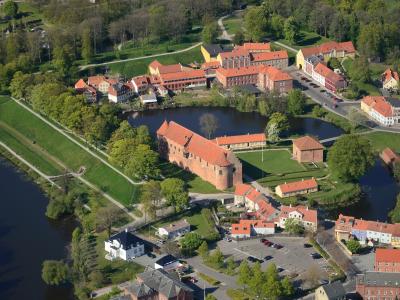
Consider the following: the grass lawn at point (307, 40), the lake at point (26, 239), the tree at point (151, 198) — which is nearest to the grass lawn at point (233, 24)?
the grass lawn at point (307, 40)

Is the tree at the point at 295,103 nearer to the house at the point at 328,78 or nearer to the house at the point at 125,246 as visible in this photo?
the house at the point at 328,78

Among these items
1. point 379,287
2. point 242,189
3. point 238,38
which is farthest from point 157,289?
point 238,38

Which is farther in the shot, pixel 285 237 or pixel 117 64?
pixel 117 64

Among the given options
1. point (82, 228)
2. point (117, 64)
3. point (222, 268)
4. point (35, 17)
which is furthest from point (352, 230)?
point (35, 17)

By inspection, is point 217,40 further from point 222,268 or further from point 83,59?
point 222,268

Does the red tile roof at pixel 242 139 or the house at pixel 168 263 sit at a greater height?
the red tile roof at pixel 242 139

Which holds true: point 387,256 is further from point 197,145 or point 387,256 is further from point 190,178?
point 197,145
